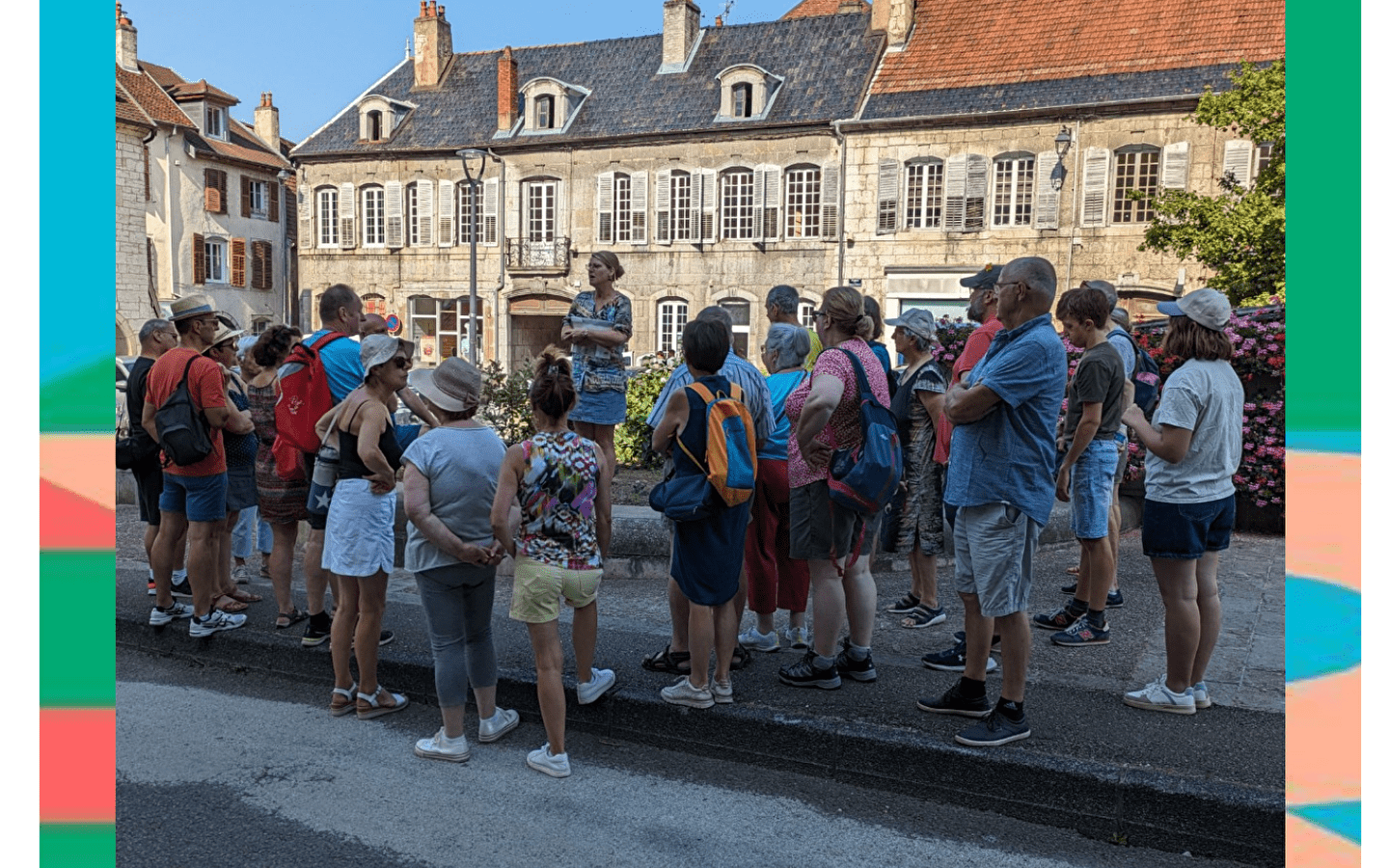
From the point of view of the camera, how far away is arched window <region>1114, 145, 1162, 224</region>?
25.9 m

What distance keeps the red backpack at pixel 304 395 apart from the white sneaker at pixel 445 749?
1.88 m

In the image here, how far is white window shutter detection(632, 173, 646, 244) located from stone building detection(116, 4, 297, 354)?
44.7 feet

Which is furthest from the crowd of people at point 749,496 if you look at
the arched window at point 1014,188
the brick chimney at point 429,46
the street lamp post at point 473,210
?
the brick chimney at point 429,46

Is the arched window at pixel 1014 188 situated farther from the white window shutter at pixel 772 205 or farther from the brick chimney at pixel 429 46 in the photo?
the brick chimney at pixel 429 46

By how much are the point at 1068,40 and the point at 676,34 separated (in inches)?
468

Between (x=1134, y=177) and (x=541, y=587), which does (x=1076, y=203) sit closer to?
(x=1134, y=177)

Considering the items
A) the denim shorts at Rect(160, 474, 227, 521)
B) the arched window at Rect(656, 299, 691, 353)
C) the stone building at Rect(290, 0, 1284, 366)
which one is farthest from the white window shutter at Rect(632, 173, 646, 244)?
the denim shorts at Rect(160, 474, 227, 521)

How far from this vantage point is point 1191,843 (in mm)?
3738

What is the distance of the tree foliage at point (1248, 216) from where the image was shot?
17109 millimetres

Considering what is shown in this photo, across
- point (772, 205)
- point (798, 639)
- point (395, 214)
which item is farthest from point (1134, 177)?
point (798, 639)

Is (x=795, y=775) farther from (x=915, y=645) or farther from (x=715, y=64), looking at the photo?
(x=715, y=64)

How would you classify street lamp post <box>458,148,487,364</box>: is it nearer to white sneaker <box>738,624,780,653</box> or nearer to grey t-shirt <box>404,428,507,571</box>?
white sneaker <box>738,624,780,653</box>

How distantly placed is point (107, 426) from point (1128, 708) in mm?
4290

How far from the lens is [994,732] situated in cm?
420
